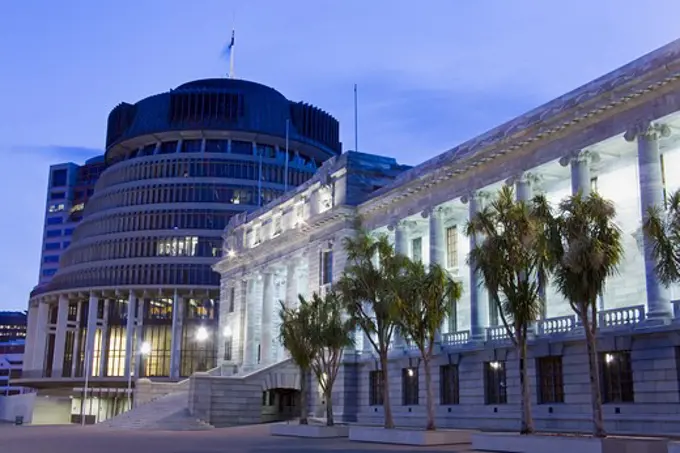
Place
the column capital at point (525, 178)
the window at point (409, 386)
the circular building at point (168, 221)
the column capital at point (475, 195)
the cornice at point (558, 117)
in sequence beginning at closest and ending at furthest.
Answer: the cornice at point (558, 117), the column capital at point (525, 178), the column capital at point (475, 195), the window at point (409, 386), the circular building at point (168, 221)

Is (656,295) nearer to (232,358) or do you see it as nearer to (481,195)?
(481,195)

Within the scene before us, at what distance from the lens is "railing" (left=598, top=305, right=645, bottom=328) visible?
119 ft

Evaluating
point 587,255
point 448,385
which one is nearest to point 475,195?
point 448,385

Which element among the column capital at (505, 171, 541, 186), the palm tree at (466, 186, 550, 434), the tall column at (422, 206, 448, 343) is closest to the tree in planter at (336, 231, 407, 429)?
the palm tree at (466, 186, 550, 434)

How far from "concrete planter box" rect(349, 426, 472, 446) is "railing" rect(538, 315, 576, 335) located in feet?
27.2

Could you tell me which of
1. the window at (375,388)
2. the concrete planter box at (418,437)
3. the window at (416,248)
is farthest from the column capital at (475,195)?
the concrete planter box at (418,437)

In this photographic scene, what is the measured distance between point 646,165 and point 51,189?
170782mm

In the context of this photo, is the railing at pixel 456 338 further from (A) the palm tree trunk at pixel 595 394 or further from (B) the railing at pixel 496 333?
(A) the palm tree trunk at pixel 595 394

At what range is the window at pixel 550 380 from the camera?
40969 millimetres

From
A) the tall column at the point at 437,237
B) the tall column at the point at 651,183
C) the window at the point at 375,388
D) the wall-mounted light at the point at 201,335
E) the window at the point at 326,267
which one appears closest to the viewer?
the tall column at the point at 651,183

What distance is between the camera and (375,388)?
57.4 m

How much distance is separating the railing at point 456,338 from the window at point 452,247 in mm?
5666

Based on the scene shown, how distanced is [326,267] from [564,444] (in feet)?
129

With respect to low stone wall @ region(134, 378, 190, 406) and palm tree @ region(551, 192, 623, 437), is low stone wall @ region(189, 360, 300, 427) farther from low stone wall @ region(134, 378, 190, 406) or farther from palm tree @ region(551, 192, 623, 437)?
palm tree @ region(551, 192, 623, 437)
